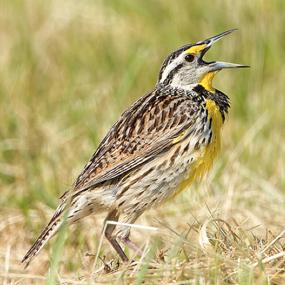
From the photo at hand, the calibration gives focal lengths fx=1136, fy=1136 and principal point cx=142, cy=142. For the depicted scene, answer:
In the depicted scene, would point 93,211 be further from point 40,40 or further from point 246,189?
point 40,40

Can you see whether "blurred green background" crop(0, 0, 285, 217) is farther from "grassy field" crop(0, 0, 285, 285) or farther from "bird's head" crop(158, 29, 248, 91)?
"bird's head" crop(158, 29, 248, 91)

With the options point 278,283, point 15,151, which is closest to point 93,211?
point 278,283

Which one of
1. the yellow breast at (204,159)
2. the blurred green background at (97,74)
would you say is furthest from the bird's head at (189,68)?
the blurred green background at (97,74)

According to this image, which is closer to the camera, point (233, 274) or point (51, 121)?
point (233, 274)

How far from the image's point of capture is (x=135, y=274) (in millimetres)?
4543

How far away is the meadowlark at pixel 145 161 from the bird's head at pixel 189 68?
9cm

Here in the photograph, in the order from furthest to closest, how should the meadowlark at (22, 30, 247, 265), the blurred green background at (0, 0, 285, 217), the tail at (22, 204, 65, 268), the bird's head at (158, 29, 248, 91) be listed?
the blurred green background at (0, 0, 285, 217), the bird's head at (158, 29, 248, 91), the meadowlark at (22, 30, 247, 265), the tail at (22, 204, 65, 268)

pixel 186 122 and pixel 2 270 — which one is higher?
pixel 186 122

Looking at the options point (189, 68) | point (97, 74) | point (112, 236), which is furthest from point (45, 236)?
point (97, 74)

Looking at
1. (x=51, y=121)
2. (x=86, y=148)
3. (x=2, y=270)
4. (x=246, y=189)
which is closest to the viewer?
(x=2, y=270)

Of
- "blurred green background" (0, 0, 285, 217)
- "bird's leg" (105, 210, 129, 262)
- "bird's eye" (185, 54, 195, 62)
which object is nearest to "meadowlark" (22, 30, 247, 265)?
"bird's leg" (105, 210, 129, 262)

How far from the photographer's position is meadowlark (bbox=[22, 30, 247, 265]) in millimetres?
5418

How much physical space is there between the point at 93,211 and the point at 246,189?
4.30ft

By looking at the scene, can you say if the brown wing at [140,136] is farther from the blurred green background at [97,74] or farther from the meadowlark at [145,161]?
the blurred green background at [97,74]
